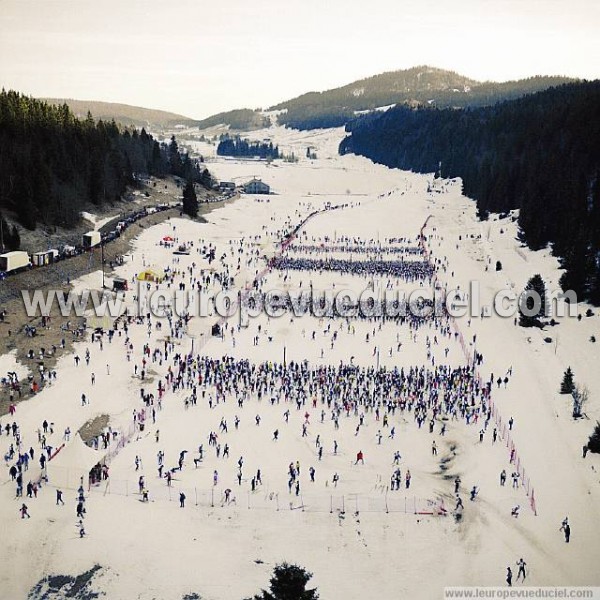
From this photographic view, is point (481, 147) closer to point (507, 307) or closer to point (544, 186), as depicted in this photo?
point (544, 186)

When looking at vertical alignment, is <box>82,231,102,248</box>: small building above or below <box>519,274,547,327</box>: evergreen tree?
above

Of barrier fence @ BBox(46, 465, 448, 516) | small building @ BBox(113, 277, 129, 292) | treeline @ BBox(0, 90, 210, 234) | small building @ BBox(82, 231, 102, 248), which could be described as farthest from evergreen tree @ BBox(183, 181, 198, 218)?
barrier fence @ BBox(46, 465, 448, 516)

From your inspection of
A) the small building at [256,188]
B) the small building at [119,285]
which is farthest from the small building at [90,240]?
the small building at [256,188]

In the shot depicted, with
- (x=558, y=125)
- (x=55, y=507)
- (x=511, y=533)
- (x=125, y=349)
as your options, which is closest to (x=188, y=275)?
(x=125, y=349)

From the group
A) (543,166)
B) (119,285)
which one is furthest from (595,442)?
(543,166)

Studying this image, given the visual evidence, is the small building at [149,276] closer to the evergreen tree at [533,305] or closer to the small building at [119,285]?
the small building at [119,285]

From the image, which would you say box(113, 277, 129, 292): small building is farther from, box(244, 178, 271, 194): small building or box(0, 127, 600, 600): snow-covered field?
box(244, 178, 271, 194): small building

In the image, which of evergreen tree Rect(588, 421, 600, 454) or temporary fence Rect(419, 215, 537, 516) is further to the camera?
evergreen tree Rect(588, 421, 600, 454)
